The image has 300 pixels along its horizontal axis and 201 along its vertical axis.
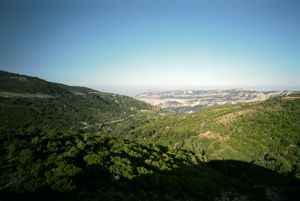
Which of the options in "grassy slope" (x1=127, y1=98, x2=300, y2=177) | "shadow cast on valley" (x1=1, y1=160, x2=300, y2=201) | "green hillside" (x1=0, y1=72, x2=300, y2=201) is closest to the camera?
"shadow cast on valley" (x1=1, y1=160, x2=300, y2=201)

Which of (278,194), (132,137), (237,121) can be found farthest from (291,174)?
(132,137)

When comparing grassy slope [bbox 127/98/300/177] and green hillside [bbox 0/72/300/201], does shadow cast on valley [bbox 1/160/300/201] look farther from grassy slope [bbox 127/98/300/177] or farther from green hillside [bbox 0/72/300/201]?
grassy slope [bbox 127/98/300/177]

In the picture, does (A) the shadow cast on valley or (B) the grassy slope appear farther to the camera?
(B) the grassy slope

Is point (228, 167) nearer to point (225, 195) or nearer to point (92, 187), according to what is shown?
point (225, 195)

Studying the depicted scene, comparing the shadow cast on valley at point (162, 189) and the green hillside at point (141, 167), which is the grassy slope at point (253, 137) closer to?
the green hillside at point (141, 167)

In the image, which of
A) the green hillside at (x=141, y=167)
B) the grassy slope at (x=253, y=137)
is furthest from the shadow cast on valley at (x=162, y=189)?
the grassy slope at (x=253, y=137)

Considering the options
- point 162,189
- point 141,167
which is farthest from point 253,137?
point 162,189

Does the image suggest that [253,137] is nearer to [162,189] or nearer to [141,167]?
[141,167]

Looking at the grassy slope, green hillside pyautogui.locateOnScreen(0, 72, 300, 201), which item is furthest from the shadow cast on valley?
the grassy slope
